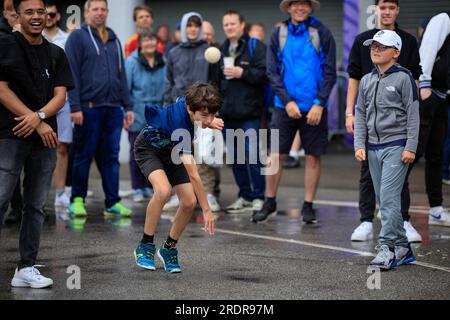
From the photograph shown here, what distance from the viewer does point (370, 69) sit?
350 inches

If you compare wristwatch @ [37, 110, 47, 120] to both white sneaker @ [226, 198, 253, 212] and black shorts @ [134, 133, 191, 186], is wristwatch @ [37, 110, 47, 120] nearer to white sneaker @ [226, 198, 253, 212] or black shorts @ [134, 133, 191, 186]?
black shorts @ [134, 133, 191, 186]

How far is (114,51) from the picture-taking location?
10719 millimetres

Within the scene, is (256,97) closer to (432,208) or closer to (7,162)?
(432,208)

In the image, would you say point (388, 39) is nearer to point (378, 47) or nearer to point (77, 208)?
point (378, 47)

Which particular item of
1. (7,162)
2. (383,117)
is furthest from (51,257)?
(383,117)

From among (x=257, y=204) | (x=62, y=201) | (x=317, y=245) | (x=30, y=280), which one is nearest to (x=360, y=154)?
(x=317, y=245)

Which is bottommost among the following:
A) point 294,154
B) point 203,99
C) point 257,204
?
point 294,154

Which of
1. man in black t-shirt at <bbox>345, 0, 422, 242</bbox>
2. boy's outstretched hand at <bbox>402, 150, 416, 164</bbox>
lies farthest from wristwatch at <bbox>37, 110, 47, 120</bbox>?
man in black t-shirt at <bbox>345, 0, 422, 242</bbox>

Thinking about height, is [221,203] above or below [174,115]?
below

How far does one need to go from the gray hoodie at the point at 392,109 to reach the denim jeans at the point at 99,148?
3784 millimetres

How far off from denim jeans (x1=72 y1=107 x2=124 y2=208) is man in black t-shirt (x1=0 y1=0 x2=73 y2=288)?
343 centimetres

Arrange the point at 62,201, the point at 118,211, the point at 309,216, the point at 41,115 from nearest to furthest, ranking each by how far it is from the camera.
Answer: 1. the point at 41,115
2. the point at 309,216
3. the point at 118,211
4. the point at 62,201

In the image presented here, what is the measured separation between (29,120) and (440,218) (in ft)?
16.1
